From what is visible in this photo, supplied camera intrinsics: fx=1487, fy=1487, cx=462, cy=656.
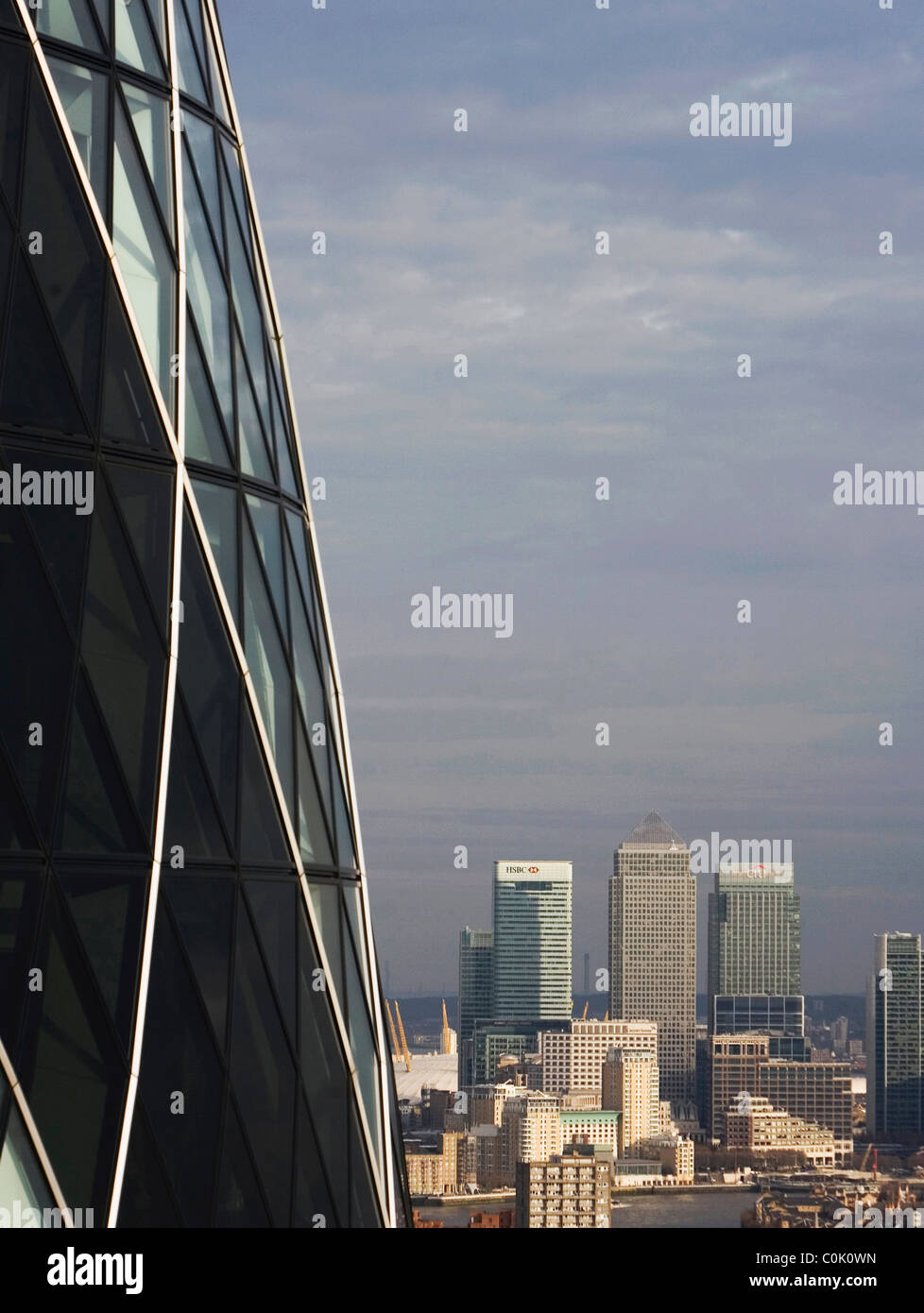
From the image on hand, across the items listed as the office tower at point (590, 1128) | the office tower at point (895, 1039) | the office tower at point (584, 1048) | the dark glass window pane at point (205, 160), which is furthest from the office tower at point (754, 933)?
the dark glass window pane at point (205, 160)

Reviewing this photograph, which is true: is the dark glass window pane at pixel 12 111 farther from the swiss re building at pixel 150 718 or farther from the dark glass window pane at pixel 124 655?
the dark glass window pane at pixel 124 655

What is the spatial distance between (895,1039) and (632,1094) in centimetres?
3777

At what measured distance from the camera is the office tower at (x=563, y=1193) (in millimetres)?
85219

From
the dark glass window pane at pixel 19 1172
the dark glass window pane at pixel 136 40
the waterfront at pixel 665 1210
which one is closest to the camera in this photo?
the dark glass window pane at pixel 19 1172

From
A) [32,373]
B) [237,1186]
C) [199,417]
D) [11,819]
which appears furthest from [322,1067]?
[32,373]

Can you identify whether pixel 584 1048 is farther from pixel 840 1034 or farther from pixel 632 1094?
pixel 840 1034

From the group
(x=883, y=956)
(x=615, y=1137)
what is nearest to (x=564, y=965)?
(x=615, y=1137)

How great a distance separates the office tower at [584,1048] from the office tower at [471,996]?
26.3ft

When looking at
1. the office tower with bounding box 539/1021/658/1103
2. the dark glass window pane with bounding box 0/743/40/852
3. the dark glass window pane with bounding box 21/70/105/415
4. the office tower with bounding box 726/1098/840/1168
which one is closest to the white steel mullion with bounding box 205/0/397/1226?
the dark glass window pane with bounding box 21/70/105/415

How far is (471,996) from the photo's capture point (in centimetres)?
18588

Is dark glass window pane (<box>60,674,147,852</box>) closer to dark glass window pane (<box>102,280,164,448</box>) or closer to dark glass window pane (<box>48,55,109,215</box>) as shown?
dark glass window pane (<box>102,280,164,448</box>)

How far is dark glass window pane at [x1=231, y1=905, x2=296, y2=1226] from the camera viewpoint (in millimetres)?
14336
